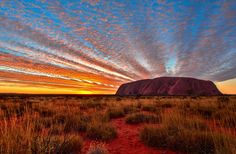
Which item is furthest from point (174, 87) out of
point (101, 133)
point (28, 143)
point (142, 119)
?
point (28, 143)

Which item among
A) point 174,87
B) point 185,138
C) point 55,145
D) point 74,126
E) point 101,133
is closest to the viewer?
point 55,145

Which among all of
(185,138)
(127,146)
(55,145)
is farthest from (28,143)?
(185,138)

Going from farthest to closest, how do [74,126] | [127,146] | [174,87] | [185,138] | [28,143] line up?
[174,87] → [74,126] → [127,146] → [185,138] → [28,143]

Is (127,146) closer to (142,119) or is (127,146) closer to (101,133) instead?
(101,133)

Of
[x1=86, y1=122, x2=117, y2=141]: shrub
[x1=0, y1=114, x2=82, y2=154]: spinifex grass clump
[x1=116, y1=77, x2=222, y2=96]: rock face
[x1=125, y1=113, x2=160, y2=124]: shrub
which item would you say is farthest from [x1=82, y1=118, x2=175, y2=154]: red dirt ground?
[x1=116, y1=77, x2=222, y2=96]: rock face

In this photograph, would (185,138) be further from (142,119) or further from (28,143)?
(142,119)

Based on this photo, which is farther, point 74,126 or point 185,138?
point 74,126

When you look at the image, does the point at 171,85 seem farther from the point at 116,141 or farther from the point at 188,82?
the point at 116,141

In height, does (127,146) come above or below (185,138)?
below

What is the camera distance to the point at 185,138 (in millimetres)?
3723

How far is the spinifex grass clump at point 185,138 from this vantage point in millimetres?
3166

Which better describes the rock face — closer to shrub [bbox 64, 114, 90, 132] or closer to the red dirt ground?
shrub [bbox 64, 114, 90, 132]

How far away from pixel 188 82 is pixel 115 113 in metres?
108

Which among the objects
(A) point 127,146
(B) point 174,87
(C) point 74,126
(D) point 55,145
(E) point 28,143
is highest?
(B) point 174,87
